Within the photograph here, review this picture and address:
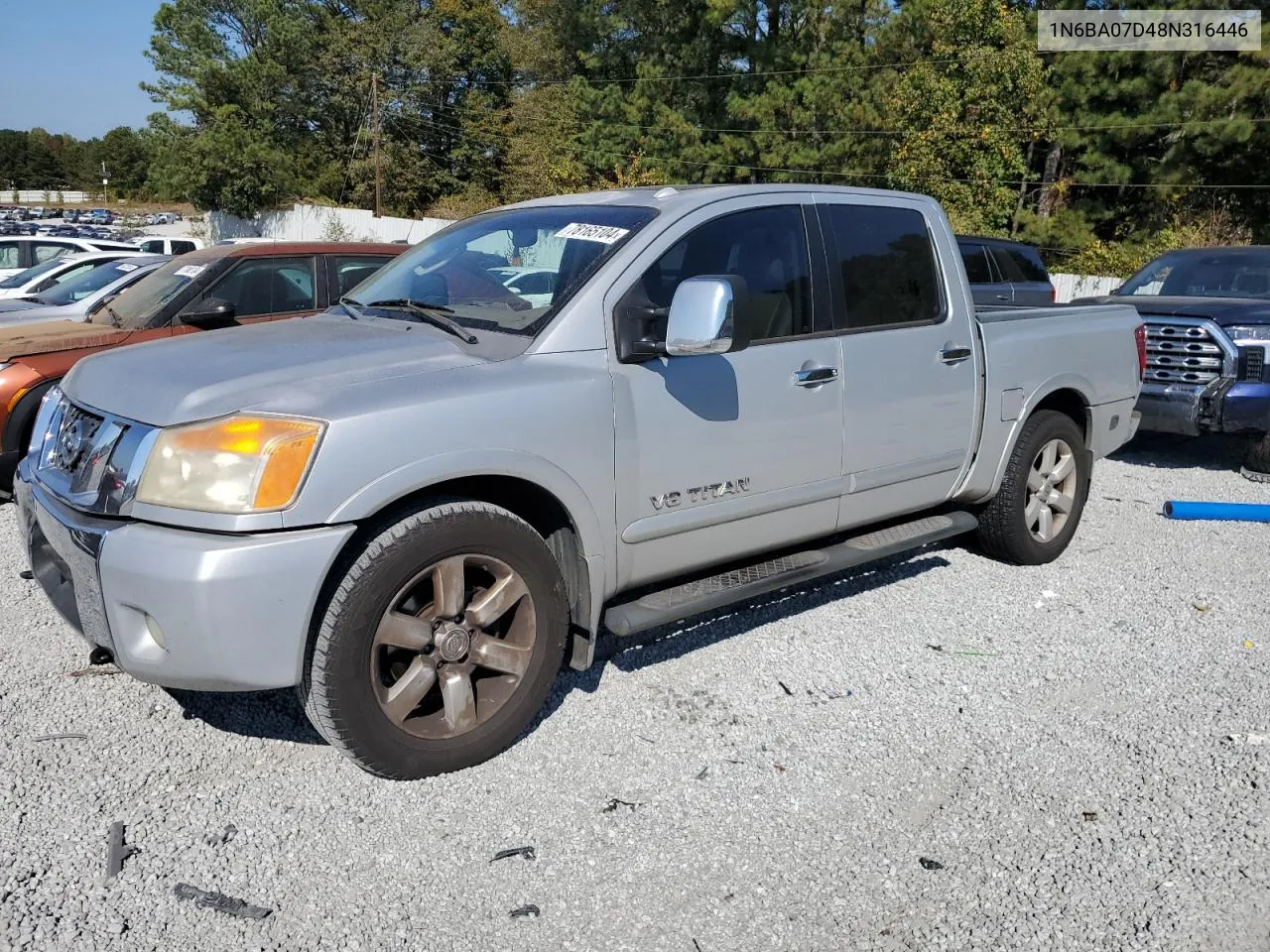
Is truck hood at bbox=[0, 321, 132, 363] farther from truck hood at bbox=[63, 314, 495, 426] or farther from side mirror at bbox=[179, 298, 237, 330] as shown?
truck hood at bbox=[63, 314, 495, 426]

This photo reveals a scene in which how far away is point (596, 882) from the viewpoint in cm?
274

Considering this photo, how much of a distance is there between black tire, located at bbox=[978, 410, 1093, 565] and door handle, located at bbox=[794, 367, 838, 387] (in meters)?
A: 1.52

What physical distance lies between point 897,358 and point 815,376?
0.56 meters

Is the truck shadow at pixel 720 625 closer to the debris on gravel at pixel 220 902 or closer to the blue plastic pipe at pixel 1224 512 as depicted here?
the debris on gravel at pixel 220 902

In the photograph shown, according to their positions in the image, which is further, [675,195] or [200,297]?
[200,297]

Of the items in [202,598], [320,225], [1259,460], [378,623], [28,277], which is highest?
[320,225]

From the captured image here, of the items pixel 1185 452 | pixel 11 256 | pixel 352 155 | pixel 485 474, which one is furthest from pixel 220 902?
pixel 352 155

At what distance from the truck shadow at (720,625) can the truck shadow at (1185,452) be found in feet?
12.9

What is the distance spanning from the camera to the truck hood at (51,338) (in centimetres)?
615

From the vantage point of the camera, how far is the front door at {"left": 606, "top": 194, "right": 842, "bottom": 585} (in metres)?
3.51

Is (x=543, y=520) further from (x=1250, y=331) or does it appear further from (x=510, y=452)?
(x=1250, y=331)

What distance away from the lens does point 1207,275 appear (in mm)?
8805

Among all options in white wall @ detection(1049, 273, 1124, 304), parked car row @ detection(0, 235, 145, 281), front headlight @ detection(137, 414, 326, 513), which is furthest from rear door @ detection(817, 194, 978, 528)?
white wall @ detection(1049, 273, 1124, 304)

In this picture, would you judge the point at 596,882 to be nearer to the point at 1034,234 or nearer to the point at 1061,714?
the point at 1061,714
